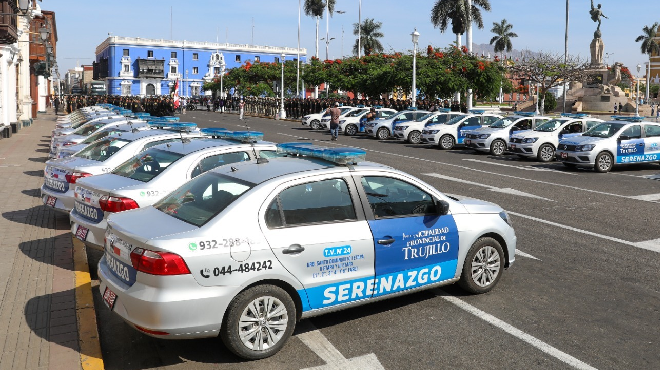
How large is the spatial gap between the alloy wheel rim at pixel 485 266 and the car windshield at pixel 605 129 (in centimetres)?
1415

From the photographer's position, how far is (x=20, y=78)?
3803cm

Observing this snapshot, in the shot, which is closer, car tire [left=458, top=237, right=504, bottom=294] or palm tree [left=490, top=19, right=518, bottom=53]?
car tire [left=458, top=237, right=504, bottom=294]

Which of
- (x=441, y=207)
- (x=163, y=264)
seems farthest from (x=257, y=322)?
(x=441, y=207)

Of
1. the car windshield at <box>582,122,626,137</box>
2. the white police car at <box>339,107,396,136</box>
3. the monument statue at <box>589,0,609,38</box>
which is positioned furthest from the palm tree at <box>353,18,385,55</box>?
the car windshield at <box>582,122,626,137</box>

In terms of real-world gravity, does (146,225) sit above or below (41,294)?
above

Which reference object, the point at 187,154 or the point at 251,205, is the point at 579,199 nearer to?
the point at 187,154

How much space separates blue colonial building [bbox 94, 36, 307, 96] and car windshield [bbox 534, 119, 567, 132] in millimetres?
86814

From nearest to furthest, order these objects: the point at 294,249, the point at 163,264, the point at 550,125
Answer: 1. the point at 163,264
2. the point at 294,249
3. the point at 550,125

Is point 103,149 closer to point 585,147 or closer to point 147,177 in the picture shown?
point 147,177

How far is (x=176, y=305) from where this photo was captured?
4926mm

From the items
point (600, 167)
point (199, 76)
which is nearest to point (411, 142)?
point (600, 167)

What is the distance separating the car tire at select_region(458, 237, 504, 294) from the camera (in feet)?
22.4

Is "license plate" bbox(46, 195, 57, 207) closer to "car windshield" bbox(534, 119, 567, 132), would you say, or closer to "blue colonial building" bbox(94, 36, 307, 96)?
"car windshield" bbox(534, 119, 567, 132)

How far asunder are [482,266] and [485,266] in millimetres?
47
